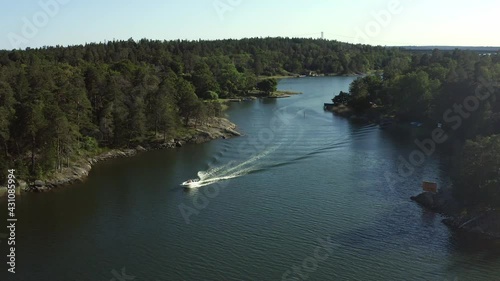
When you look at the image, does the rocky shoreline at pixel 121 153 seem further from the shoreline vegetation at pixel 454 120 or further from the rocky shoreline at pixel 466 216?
the rocky shoreline at pixel 466 216

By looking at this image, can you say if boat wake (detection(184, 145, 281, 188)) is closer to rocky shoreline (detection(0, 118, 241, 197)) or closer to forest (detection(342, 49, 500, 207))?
rocky shoreline (detection(0, 118, 241, 197))

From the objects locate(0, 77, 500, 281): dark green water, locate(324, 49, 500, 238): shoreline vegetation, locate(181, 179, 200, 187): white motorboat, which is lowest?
locate(0, 77, 500, 281): dark green water

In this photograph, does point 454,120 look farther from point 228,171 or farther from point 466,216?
point 228,171

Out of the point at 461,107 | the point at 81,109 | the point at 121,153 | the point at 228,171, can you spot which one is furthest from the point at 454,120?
the point at 81,109

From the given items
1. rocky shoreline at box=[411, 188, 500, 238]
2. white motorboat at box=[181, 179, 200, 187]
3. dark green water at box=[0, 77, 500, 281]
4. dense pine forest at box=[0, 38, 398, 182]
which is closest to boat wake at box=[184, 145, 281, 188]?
white motorboat at box=[181, 179, 200, 187]

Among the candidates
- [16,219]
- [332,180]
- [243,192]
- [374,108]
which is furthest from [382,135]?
[16,219]

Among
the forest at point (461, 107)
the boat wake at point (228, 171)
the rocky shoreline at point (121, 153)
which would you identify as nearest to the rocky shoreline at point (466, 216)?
the forest at point (461, 107)
